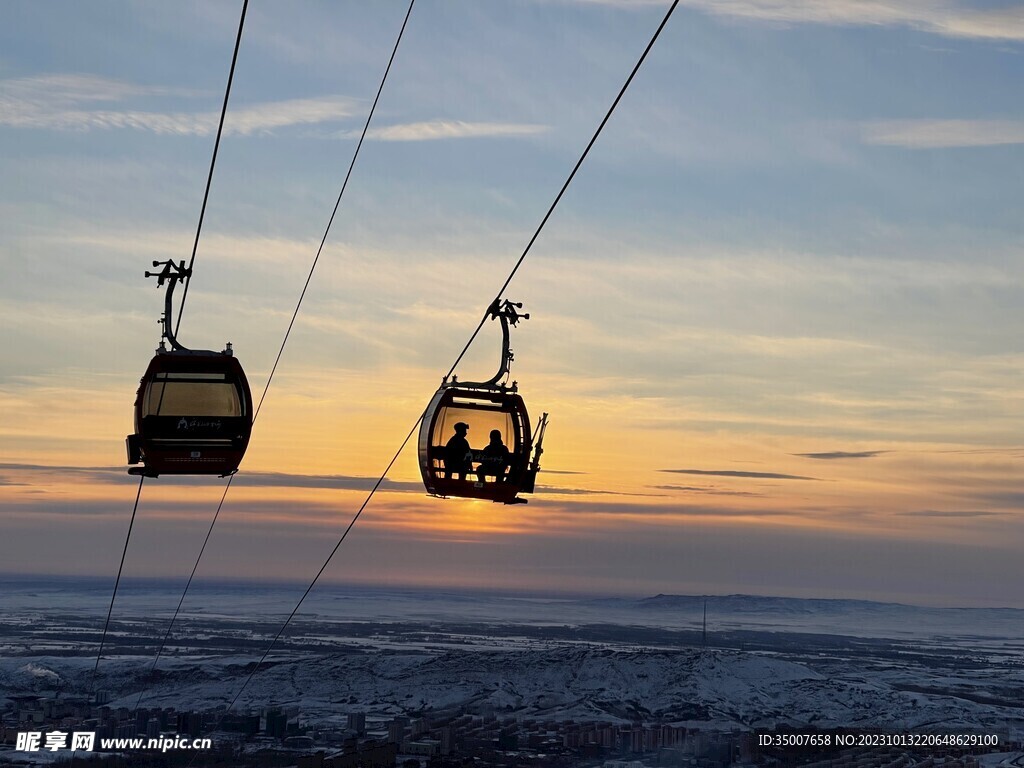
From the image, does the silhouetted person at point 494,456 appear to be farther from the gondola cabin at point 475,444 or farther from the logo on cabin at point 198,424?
the logo on cabin at point 198,424

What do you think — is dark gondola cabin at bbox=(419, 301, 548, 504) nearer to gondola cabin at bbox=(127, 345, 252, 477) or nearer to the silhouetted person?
the silhouetted person

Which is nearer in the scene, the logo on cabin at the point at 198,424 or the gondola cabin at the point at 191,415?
the gondola cabin at the point at 191,415

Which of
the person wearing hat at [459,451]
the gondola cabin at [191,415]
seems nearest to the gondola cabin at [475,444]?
the person wearing hat at [459,451]

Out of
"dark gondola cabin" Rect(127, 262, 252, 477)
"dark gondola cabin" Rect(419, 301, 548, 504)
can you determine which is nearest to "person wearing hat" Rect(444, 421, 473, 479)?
"dark gondola cabin" Rect(419, 301, 548, 504)

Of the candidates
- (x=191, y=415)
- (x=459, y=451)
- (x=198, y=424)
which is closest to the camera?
(x=459, y=451)

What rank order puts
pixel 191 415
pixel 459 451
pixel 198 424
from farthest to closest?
1. pixel 198 424
2. pixel 191 415
3. pixel 459 451

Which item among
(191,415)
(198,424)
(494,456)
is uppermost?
(191,415)

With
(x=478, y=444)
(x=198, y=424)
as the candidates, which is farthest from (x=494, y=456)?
(x=198, y=424)

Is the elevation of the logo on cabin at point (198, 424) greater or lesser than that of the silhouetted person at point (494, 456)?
greater

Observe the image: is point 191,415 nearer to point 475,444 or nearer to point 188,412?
point 188,412
